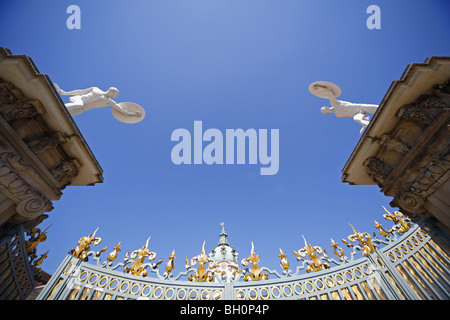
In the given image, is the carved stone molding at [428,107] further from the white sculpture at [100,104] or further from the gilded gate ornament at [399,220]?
the white sculpture at [100,104]

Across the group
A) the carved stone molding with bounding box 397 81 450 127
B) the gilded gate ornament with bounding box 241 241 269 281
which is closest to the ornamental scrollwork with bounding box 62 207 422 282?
the gilded gate ornament with bounding box 241 241 269 281

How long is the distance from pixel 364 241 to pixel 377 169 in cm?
210

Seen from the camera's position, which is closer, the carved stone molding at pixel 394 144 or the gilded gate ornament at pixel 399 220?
the carved stone molding at pixel 394 144

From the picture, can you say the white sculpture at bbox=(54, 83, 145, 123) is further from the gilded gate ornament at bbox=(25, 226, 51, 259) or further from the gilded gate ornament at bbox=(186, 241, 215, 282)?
the gilded gate ornament at bbox=(186, 241, 215, 282)

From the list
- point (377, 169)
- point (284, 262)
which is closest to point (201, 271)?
point (284, 262)

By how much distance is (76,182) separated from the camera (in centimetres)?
673

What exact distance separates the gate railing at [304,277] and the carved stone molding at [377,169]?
4.42 ft

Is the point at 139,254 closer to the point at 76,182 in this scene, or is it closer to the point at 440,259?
the point at 76,182

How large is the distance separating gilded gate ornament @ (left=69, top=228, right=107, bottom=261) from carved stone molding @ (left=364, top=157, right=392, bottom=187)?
8300mm

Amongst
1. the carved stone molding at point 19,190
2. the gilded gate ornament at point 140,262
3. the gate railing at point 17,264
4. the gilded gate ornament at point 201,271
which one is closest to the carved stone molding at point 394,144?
the gilded gate ornament at point 201,271

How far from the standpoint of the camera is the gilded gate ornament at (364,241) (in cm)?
571

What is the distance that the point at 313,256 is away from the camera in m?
5.84
